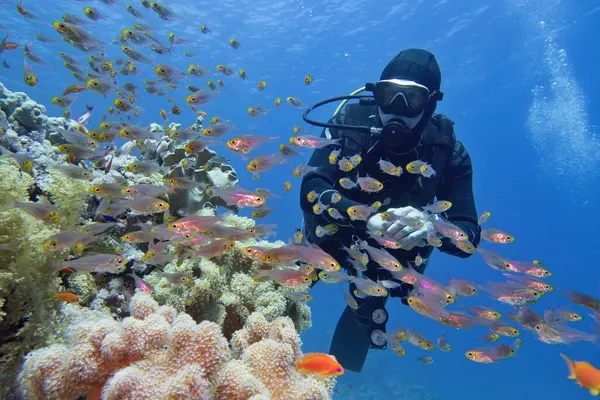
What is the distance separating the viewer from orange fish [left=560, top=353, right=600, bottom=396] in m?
3.17

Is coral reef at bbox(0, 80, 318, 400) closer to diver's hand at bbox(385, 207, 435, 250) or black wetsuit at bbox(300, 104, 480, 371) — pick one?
black wetsuit at bbox(300, 104, 480, 371)

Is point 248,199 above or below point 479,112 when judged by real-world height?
A: below

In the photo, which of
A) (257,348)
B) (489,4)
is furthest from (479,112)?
(257,348)

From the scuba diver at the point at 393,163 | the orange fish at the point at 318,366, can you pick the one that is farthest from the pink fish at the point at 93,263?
the scuba diver at the point at 393,163

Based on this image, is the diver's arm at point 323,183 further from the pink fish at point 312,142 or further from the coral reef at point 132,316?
the coral reef at point 132,316

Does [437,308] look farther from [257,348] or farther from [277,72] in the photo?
[277,72]

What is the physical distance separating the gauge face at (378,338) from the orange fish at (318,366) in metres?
2.74

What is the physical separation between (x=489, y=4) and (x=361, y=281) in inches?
1351

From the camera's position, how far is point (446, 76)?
39188mm

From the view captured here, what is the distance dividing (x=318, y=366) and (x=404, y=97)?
3.39 m

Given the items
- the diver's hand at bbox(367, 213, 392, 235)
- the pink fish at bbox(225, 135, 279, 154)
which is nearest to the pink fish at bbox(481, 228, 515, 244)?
the diver's hand at bbox(367, 213, 392, 235)

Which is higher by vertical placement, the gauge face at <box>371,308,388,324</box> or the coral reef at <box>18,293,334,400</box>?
the gauge face at <box>371,308,388,324</box>

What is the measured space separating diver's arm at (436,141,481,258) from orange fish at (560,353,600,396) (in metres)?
1.64

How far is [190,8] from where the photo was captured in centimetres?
3425
